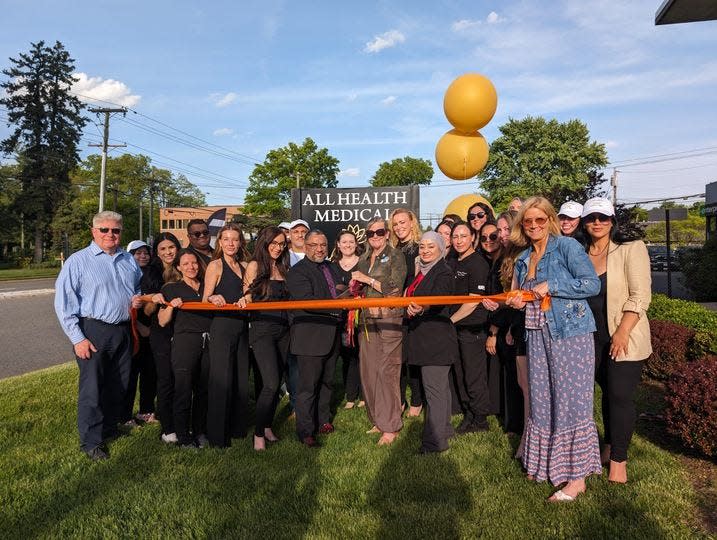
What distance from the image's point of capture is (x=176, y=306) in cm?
463

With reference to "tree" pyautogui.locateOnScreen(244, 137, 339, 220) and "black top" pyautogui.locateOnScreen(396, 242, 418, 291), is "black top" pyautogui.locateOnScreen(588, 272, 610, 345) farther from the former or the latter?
"tree" pyautogui.locateOnScreen(244, 137, 339, 220)

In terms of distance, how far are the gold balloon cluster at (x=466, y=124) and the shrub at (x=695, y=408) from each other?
19.3ft

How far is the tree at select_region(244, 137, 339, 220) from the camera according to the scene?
4906cm

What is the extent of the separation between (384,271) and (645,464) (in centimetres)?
264

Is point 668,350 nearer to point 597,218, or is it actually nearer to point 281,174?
point 597,218

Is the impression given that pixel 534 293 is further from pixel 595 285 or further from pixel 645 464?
pixel 645 464

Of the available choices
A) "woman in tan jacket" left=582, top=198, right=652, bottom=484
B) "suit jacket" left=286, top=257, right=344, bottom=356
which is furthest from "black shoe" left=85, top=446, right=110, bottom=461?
"woman in tan jacket" left=582, top=198, right=652, bottom=484

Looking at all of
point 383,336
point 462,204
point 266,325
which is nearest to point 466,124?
point 462,204

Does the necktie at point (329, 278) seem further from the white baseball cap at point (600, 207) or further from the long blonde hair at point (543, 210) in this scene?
the white baseball cap at point (600, 207)

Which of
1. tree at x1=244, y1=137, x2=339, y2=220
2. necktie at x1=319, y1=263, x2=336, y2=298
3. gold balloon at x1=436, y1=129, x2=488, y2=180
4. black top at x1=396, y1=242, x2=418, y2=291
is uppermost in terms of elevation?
tree at x1=244, y1=137, x2=339, y2=220

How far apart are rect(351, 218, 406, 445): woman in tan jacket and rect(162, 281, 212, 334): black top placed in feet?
4.83

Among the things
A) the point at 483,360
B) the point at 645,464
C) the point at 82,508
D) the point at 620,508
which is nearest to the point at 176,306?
the point at 82,508

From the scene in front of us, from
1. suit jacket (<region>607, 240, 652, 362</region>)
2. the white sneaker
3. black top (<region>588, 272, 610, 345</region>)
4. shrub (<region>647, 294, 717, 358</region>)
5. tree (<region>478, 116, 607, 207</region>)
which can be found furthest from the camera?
tree (<region>478, 116, 607, 207</region>)

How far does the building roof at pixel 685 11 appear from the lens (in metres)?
5.62
